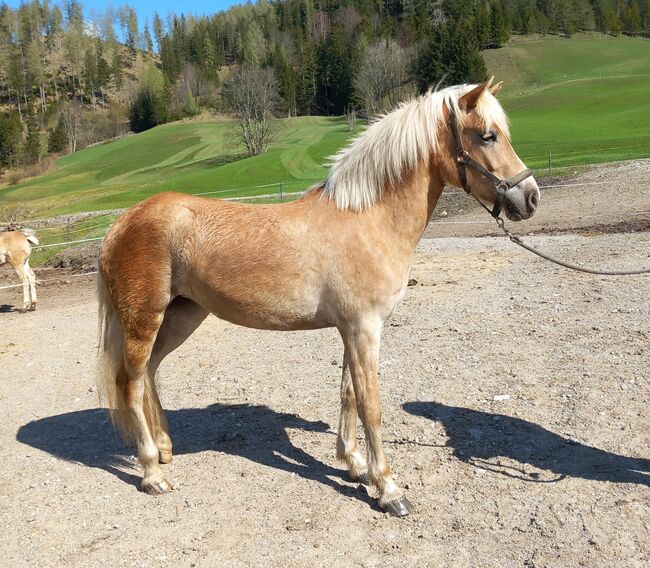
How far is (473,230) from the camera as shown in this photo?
52.7 feet

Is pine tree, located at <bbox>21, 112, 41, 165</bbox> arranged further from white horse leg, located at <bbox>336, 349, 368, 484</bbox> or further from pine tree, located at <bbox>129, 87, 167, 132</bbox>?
white horse leg, located at <bbox>336, 349, 368, 484</bbox>

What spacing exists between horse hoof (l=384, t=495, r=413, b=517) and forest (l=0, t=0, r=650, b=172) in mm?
55348

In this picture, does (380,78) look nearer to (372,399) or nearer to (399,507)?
(372,399)

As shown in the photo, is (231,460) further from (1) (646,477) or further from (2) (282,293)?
(1) (646,477)

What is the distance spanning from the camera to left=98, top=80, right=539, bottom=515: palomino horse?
391 centimetres

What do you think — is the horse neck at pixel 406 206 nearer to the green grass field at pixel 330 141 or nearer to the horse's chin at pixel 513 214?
the horse's chin at pixel 513 214

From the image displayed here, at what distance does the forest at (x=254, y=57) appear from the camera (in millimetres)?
67750

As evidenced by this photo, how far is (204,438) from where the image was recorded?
5.27 meters

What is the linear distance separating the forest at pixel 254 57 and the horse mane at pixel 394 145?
54412 millimetres

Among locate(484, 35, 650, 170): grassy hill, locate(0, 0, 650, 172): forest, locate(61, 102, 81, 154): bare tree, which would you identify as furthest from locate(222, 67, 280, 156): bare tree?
locate(61, 102, 81, 154): bare tree

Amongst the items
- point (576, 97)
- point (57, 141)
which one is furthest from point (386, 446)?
point (57, 141)

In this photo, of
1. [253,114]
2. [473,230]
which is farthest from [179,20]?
[473,230]

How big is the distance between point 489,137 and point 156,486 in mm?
3325

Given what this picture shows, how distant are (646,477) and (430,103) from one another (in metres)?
2.88
